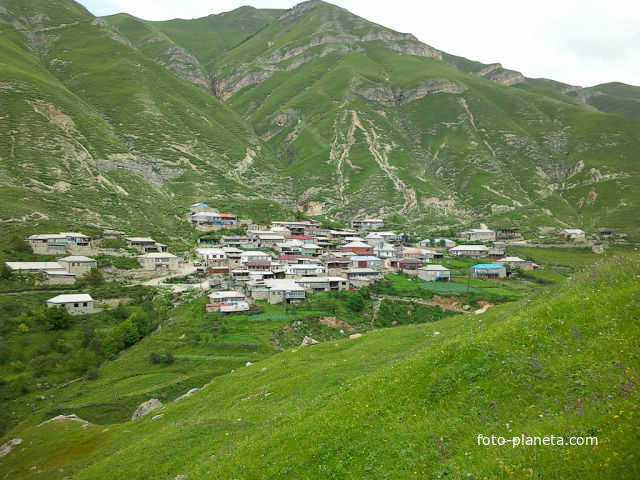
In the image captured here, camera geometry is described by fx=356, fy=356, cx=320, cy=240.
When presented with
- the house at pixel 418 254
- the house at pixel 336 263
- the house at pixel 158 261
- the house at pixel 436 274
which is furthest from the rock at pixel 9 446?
the house at pixel 418 254

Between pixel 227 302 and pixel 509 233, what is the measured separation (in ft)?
313

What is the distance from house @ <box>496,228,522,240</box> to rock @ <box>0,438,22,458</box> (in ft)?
388

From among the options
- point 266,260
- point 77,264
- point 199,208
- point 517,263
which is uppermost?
point 199,208

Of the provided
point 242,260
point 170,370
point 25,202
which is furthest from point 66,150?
point 170,370

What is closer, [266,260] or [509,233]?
[266,260]

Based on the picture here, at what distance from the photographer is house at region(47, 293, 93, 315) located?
5197 cm

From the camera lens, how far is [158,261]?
71.9 meters

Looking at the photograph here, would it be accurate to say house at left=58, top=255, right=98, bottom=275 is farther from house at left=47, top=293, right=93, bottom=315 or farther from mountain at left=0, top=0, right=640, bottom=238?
mountain at left=0, top=0, right=640, bottom=238

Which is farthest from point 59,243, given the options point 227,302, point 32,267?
point 227,302

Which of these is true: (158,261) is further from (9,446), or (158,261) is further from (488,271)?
(488,271)

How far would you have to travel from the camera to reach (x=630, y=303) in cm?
1123

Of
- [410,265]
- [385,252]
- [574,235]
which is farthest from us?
[574,235]

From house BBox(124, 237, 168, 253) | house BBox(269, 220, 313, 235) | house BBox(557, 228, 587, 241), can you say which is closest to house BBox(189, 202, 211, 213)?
house BBox(269, 220, 313, 235)

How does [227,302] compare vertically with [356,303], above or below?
above
